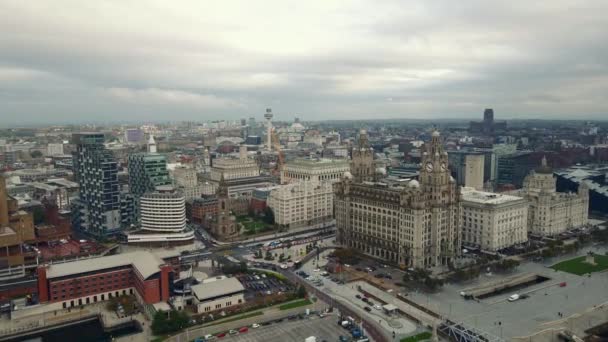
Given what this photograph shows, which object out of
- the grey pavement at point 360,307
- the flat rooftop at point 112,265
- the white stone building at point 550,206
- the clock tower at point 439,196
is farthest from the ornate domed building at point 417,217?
the flat rooftop at point 112,265

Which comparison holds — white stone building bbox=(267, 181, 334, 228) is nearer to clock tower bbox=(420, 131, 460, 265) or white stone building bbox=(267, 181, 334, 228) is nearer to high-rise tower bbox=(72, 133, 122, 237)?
high-rise tower bbox=(72, 133, 122, 237)

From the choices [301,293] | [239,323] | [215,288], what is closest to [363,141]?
[301,293]

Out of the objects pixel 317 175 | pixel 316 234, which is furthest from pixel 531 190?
pixel 317 175

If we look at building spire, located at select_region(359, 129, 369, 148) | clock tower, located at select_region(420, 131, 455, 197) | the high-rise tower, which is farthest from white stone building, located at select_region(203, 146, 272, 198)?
clock tower, located at select_region(420, 131, 455, 197)

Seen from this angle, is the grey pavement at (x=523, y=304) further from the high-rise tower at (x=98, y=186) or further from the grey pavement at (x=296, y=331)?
the high-rise tower at (x=98, y=186)

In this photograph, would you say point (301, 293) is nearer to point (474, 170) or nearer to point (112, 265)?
point (112, 265)

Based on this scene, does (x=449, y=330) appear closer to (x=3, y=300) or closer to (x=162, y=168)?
(x=3, y=300)
